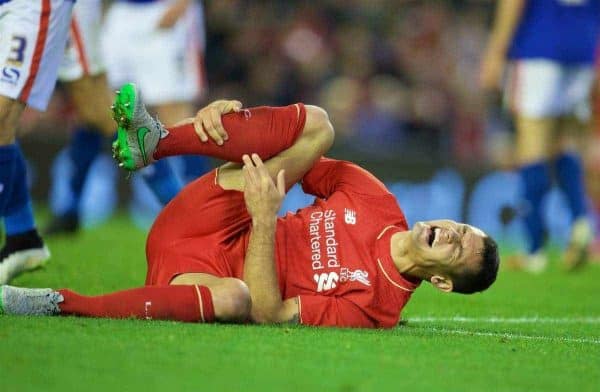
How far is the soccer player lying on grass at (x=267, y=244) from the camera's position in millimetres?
5027

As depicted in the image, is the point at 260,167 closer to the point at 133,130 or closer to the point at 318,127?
the point at 318,127

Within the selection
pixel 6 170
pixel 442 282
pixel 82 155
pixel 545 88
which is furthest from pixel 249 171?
pixel 545 88

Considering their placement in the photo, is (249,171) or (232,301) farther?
(249,171)

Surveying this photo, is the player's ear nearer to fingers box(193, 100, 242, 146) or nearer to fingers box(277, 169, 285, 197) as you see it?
fingers box(277, 169, 285, 197)

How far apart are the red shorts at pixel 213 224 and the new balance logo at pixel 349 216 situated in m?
0.41

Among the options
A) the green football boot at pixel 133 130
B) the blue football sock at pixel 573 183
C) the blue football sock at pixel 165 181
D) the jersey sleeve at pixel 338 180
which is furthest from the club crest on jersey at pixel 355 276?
the blue football sock at pixel 573 183

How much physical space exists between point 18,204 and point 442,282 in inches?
93.0

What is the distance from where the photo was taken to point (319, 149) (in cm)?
566

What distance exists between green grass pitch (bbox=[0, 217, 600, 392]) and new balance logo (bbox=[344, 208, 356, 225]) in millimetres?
546

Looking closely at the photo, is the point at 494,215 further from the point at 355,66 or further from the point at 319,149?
the point at 319,149

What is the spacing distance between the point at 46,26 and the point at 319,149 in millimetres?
1616

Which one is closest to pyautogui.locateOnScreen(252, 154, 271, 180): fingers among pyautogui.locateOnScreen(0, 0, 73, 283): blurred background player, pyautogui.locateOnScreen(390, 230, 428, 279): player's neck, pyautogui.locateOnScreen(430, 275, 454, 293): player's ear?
pyautogui.locateOnScreen(390, 230, 428, 279): player's neck

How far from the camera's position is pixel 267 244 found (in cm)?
508

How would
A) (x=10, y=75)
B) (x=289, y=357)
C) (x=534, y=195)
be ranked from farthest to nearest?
1. (x=534, y=195)
2. (x=10, y=75)
3. (x=289, y=357)
